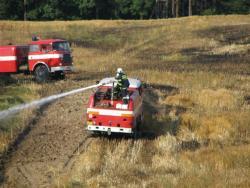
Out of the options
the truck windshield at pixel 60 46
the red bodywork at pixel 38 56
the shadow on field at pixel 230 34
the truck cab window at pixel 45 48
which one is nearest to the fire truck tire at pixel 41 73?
the red bodywork at pixel 38 56

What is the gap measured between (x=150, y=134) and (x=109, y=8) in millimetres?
89810

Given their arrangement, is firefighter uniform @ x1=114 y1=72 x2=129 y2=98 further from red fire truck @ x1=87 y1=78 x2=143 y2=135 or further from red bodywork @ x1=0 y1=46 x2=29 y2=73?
red bodywork @ x1=0 y1=46 x2=29 y2=73

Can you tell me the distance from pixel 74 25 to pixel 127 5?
3472cm

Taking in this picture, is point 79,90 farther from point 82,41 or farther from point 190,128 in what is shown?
point 82,41

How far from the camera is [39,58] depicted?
104 ft

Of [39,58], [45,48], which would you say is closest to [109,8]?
[45,48]

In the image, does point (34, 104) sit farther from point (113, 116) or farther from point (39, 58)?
point (39, 58)

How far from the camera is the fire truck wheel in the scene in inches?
1252

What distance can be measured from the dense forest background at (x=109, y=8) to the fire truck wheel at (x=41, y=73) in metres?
69.1

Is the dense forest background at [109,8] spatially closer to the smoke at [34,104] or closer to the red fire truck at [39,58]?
the red fire truck at [39,58]

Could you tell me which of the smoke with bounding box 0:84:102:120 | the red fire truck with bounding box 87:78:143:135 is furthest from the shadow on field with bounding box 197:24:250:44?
the red fire truck with bounding box 87:78:143:135

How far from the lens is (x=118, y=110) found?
1830 centimetres

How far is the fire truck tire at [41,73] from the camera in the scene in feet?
104

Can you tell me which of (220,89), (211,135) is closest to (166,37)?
(220,89)
